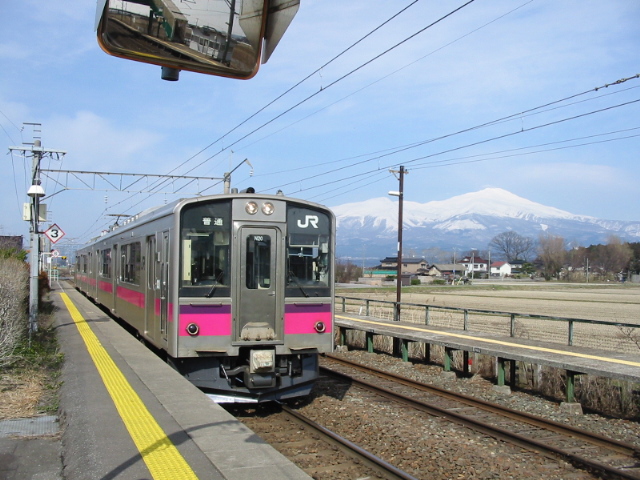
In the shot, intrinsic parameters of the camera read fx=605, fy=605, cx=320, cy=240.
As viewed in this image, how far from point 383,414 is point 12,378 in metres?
5.33

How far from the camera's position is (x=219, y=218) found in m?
8.35

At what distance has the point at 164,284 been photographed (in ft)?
28.9

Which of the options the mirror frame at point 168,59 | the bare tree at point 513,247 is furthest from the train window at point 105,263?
the bare tree at point 513,247

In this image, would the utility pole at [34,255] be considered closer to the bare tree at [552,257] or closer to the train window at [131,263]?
the train window at [131,263]

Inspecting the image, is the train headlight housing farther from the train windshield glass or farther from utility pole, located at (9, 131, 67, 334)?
utility pole, located at (9, 131, 67, 334)

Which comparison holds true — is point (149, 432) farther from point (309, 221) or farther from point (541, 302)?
point (541, 302)

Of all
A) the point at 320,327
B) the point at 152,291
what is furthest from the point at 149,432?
the point at 152,291

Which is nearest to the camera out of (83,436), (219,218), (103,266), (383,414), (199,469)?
(199,469)

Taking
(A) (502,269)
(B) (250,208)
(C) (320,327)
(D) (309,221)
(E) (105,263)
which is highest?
(B) (250,208)

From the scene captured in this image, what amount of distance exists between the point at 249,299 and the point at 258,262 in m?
0.53

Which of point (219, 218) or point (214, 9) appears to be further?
→ point (219, 218)

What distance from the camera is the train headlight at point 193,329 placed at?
7984 millimetres

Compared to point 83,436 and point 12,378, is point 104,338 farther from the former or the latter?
point 83,436

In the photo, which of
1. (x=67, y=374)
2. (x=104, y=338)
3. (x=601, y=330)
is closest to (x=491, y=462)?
(x=67, y=374)
